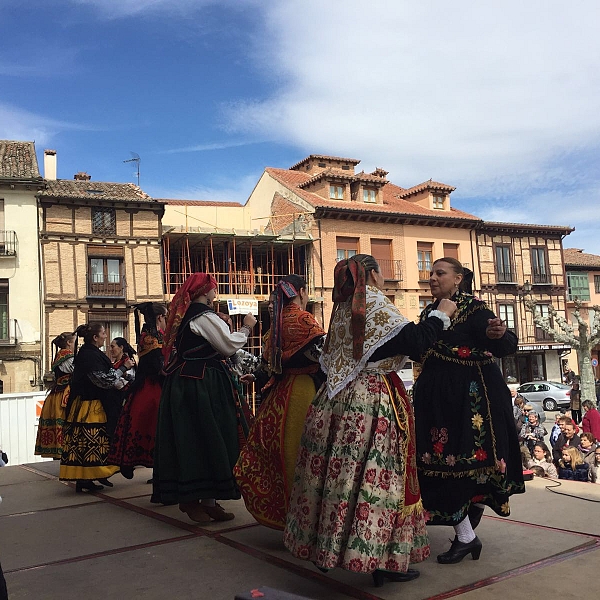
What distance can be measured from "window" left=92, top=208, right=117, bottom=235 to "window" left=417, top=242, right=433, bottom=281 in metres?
13.7

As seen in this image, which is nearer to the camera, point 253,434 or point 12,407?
point 253,434

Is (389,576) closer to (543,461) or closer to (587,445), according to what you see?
(543,461)

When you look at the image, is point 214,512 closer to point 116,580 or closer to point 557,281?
point 116,580

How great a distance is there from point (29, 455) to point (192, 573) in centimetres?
1005

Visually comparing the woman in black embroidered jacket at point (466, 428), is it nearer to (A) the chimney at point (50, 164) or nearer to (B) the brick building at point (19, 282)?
(B) the brick building at point (19, 282)

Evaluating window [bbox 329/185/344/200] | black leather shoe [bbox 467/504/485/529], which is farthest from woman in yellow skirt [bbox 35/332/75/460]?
window [bbox 329/185/344/200]

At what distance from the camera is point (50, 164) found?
26312mm

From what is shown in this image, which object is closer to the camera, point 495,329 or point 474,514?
point 495,329

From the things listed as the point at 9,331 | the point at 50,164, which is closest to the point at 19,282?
the point at 9,331

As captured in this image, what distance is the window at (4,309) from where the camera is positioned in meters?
23.0

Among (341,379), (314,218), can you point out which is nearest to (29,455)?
(341,379)

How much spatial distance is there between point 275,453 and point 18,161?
79.2 feet

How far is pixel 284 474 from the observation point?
3.74m

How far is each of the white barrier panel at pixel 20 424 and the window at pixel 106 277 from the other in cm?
1191
